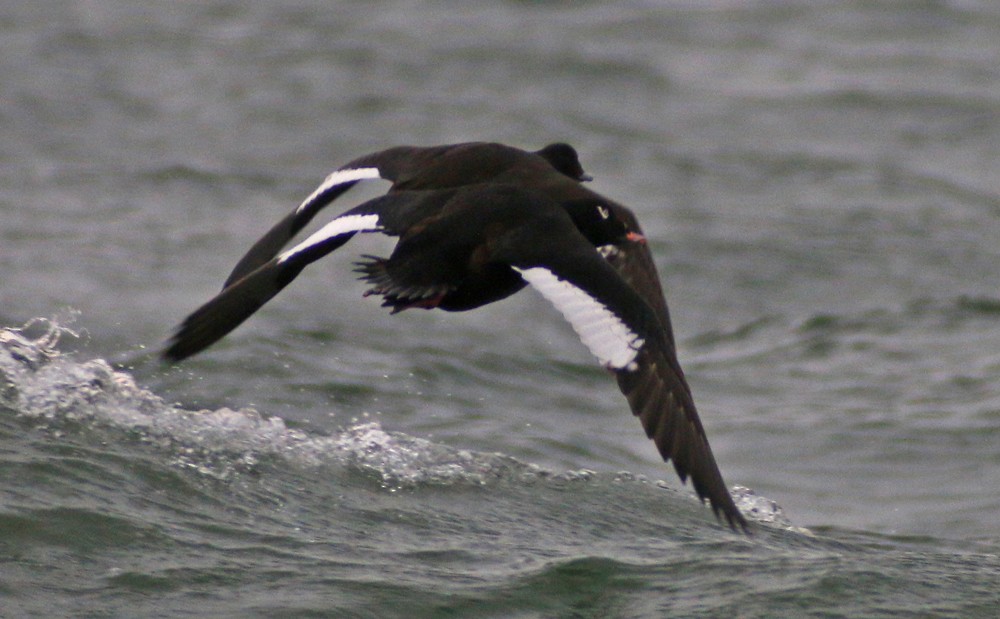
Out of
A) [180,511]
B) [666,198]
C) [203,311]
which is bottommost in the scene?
[180,511]

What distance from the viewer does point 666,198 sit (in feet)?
36.2

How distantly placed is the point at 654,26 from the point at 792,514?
8965mm

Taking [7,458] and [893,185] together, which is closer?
[7,458]

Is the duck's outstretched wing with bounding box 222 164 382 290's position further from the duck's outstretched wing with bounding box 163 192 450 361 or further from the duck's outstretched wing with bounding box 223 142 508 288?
the duck's outstretched wing with bounding box 163 192 450 361

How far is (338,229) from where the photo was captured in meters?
4.67

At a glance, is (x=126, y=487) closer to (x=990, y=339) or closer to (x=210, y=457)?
(x=210, y=457)

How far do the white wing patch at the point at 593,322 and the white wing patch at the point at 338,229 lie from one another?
510 mm

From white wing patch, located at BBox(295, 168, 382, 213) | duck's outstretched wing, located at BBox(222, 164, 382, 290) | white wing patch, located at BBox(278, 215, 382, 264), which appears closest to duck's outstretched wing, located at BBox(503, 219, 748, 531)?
white wing patch, located at BBox(278, 215, 382, 264)

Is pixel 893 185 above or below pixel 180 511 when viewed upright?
above

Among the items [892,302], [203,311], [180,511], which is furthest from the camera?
[892,302]

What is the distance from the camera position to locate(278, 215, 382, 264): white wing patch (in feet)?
14.9

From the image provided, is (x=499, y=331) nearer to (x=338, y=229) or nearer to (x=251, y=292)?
(x=338, y=229)

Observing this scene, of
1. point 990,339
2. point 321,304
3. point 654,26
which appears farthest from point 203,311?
point 654,26

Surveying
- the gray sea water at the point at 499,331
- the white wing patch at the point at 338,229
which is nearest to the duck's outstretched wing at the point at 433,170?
the white wing patch at the point at 338,229
